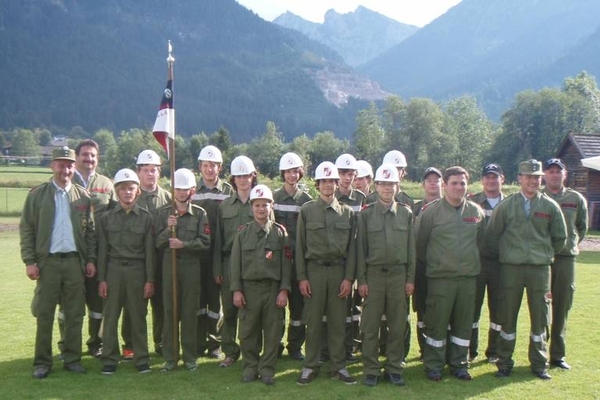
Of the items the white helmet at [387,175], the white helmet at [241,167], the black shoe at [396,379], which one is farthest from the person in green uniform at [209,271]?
the black shoe at [396,379]

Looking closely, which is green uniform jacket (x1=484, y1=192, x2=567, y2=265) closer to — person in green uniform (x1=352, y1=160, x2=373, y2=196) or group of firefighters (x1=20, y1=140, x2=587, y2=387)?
group of firefighters (x1=20, y1=140, x2=587, y2=387)

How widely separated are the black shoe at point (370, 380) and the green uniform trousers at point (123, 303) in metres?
2.64

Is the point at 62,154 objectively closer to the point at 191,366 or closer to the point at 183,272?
the point at 183,272

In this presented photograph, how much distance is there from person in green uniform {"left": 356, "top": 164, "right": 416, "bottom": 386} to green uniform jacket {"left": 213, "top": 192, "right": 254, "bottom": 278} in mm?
1585

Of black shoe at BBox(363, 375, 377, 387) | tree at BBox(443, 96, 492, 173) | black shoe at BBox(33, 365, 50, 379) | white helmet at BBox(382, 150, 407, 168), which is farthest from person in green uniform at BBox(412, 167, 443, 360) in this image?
tree at BBox(443, 96, 492, 173)

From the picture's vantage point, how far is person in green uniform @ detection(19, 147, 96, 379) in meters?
6.97

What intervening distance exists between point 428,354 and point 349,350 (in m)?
1.17

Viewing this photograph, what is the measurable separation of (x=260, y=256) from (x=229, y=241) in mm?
855

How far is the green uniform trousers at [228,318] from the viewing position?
7.62 m

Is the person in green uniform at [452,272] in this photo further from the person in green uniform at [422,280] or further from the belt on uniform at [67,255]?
the belt on uniform at [67,255]

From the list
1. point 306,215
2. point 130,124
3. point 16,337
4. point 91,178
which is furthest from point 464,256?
point 130,124

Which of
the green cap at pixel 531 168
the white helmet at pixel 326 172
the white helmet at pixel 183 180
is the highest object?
the green cap at pixel 531 168

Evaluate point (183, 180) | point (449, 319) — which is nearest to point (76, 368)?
point (183, 180)

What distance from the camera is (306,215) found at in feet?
22.9
